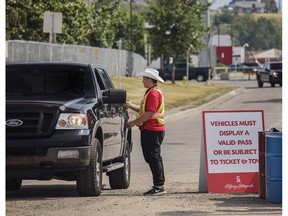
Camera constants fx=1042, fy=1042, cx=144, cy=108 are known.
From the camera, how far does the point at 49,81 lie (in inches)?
565

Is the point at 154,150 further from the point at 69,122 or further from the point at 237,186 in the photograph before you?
the point at 69,122

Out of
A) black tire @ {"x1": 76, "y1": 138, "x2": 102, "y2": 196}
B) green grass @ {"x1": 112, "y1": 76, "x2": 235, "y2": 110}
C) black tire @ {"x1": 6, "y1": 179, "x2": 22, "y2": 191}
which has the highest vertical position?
black tire @ {"x1": 76, "y1": 138, "x2": 102, "y2": 196}

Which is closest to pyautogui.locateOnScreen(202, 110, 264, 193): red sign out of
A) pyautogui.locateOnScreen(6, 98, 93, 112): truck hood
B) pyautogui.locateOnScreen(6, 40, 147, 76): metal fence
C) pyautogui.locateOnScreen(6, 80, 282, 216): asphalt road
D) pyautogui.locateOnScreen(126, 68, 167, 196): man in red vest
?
pyautogui.locateOnScreen(6, 80, 282, 216): asphalt road

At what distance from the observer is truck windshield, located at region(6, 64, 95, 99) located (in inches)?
558

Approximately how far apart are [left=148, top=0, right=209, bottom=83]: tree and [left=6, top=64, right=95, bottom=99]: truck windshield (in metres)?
57.2

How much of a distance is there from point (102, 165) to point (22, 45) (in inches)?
1108

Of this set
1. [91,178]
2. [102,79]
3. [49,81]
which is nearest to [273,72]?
[102,79]

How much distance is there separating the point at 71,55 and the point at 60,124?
39752 mm

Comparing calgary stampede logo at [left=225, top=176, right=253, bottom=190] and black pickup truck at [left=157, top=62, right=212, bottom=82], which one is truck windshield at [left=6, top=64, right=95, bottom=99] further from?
black pickup truck at [left=157, top=62, right=212, bottom=82]

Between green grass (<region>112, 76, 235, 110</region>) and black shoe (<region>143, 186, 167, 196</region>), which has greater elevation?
black shoe (<region>143, 186, 167, 196</region>)

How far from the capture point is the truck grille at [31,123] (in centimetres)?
1312

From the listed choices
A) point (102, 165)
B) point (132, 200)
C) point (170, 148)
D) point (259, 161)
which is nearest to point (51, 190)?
point (102, 165)

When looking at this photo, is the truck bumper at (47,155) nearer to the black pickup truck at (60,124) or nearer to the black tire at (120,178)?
the black pickup truck at (60,124)

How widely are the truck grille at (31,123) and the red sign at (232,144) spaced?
217 cm
